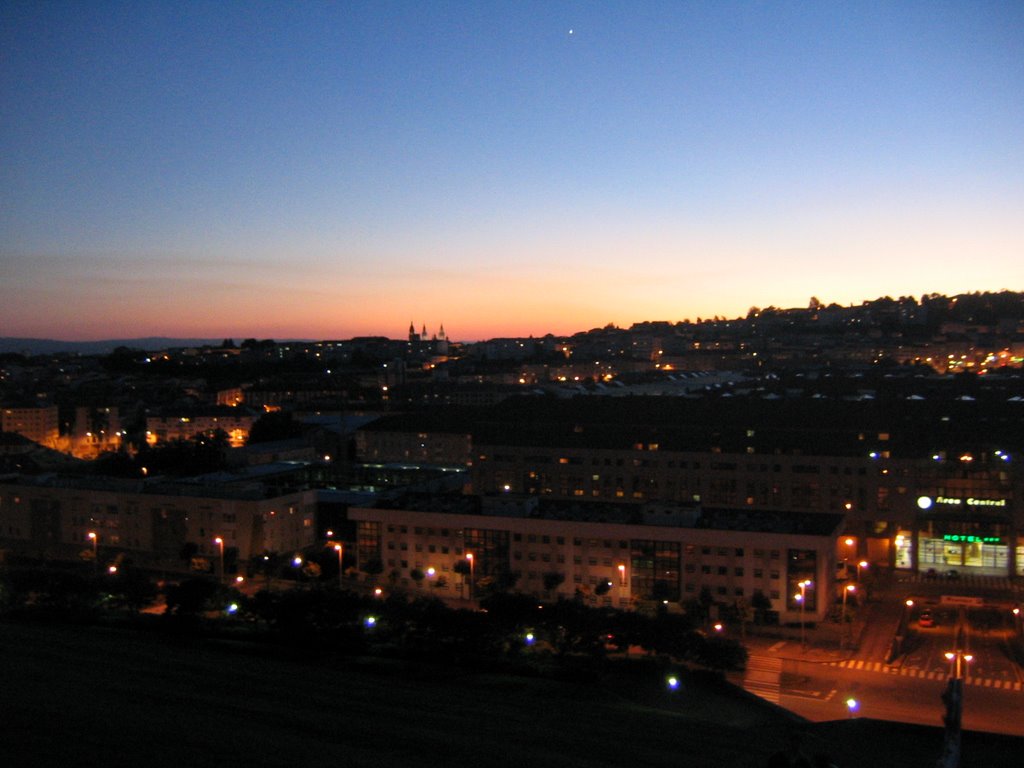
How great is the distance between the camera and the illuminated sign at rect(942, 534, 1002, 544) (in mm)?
10250

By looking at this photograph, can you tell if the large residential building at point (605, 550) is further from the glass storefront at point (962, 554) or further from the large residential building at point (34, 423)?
the large residential building at point (34, 423)

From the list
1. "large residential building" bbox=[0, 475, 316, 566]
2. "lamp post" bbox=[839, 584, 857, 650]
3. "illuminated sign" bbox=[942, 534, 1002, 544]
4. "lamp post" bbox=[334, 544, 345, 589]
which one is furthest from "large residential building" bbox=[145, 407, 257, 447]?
"lamp post" bbox=[839, 584, 857, 650]

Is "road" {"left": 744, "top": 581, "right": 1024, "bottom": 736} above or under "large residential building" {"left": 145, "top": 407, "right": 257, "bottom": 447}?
under

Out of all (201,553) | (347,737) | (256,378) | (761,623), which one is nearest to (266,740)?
(347,737)

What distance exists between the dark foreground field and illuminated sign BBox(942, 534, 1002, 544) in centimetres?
528

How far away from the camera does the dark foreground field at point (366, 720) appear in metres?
5.26

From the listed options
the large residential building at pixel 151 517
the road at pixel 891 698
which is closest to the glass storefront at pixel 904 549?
the road at pixel 891 698

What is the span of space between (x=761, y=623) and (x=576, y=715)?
2630mm

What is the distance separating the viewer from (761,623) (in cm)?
802

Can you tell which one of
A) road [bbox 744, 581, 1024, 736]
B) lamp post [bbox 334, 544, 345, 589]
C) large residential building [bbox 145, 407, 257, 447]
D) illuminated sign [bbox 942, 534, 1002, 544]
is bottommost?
road [bbox 744, 581, 1024, 736]

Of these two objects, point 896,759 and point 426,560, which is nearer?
point 896,759

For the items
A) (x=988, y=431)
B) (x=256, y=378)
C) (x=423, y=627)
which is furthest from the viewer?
(x=256, y=378)

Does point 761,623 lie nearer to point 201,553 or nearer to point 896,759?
point 896,759

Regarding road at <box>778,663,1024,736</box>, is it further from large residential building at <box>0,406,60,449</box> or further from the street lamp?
large residential building at <box>0,406,60,449</box>
